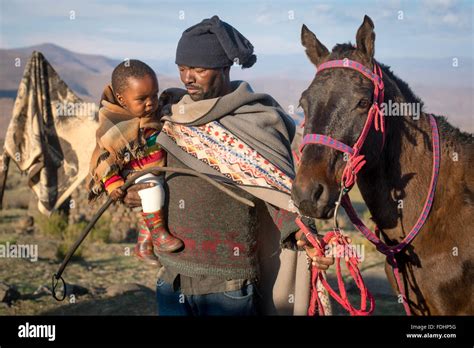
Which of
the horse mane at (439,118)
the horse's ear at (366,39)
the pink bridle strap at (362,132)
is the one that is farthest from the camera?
the horse mane at (439,118)

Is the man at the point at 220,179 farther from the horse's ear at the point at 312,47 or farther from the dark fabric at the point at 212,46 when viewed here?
the horse's ear at the point at 312,47

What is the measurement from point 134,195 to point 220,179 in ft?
1.54

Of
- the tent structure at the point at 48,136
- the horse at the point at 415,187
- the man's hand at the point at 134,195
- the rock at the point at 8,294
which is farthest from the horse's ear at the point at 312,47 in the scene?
the tent structure at the point at 48,136

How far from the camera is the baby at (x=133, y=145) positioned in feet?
10.6

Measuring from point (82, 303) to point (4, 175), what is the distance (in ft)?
11.8

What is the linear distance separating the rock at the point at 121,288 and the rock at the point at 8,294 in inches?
46.2

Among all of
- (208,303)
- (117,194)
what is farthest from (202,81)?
(208,303)

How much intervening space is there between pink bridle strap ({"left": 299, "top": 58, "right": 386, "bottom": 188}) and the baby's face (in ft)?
2.84

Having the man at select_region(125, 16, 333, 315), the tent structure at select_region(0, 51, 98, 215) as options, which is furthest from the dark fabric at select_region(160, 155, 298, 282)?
the tent structure at select_region(0, 51, 98, 215)

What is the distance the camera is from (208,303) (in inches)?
126

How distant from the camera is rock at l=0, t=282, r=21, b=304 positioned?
7.73m

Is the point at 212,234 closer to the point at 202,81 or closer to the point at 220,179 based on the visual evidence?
the point at 220,179

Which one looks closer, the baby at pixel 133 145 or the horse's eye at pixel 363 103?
the horse's eye at pixel 363 103

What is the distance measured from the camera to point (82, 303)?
7906 millimetres
